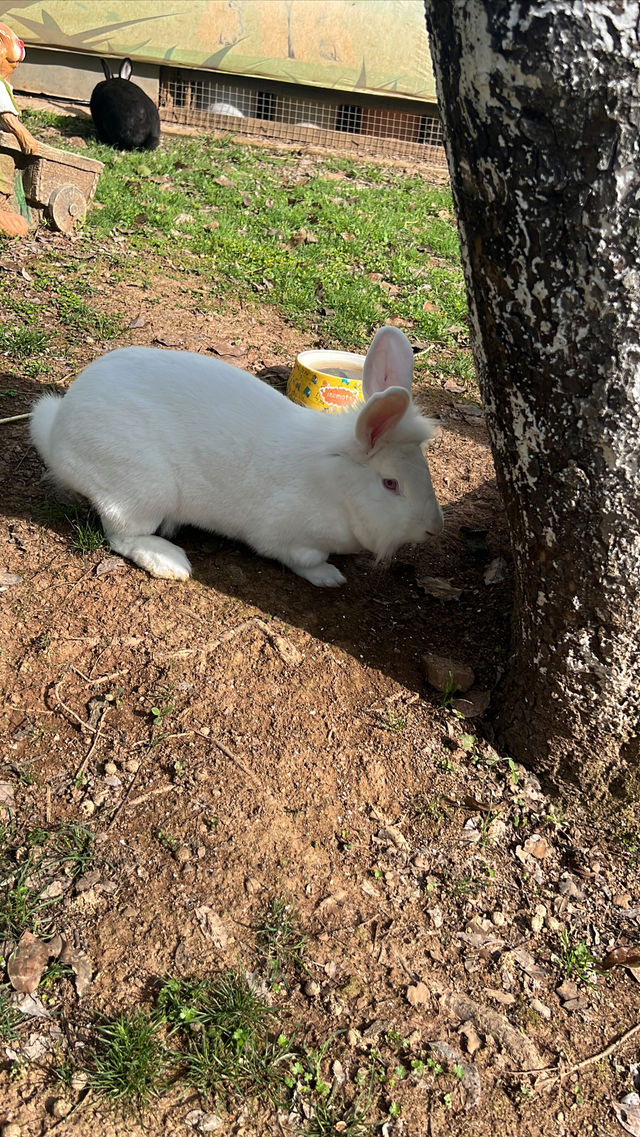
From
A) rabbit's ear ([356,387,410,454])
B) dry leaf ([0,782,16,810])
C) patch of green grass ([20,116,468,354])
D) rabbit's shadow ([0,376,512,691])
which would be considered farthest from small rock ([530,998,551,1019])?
patch of green grass ([20,116,468,354])

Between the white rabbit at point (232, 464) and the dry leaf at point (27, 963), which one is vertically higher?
the white rabbit at point (232, 464)

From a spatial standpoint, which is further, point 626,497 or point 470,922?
point 470,922

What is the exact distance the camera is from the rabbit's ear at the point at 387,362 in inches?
133

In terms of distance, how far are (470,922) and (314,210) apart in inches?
261

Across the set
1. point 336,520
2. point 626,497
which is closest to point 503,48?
point 626,497

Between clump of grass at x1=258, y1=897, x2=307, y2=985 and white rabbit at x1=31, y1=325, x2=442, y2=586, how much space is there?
147 centimetres

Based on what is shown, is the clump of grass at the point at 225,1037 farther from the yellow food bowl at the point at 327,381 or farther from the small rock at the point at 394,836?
the yellow food bowl at the point at 327,381

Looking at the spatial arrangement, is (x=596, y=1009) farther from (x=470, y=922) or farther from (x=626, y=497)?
(x=626, y=497)

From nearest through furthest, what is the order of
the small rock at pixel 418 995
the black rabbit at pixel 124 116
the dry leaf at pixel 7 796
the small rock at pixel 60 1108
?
the small rock at pixel 60 1108 → the small rock at pixel 418 995 → the dry leaf at pixel 7 796 → the black rabbit at pixel 124 116

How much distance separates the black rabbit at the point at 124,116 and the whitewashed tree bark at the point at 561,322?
7.04 meters

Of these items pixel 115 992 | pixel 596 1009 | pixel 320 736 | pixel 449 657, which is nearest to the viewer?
pixel 115 992

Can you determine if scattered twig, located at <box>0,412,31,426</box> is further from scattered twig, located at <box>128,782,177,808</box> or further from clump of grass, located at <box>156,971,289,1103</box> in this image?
clump of grass, located at <box>156,971,289,1103</box>

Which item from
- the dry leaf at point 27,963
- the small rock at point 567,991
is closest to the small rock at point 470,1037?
the small rock at point 567,991

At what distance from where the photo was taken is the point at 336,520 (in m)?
3.50
